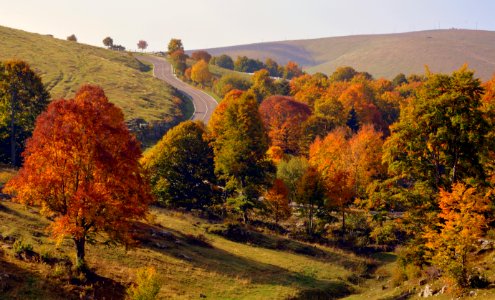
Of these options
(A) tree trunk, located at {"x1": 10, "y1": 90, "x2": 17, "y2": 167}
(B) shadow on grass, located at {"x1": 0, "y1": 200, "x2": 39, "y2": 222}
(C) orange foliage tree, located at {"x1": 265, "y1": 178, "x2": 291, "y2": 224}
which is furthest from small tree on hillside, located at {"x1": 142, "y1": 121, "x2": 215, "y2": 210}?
(B) shadow on grass, located at {"x1": 0, "y1": 200, "x2": 39, "y2": 222}

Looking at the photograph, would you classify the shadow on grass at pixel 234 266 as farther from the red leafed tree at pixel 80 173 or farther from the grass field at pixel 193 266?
the red leafed tree at pixel 80 173

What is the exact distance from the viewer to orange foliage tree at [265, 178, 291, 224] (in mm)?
58188

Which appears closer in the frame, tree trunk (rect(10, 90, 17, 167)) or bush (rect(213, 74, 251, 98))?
tree trunk (rect(10, 90, 17, 167))

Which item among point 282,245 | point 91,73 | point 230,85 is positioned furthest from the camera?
point 230,85

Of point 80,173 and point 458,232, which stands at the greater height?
point 80,173

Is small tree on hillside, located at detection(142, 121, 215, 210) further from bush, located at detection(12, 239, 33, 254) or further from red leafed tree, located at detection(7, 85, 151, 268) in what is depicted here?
red leafed tree, located at detection(7, 85, 151, 268)

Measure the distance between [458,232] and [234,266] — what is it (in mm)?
20345

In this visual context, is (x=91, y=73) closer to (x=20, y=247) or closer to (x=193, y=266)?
(x=193, y=266)

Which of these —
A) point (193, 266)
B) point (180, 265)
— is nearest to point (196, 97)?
point (193, 266)

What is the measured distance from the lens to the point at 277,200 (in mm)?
58156

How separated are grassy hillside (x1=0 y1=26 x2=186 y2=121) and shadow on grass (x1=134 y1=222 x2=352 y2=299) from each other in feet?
221

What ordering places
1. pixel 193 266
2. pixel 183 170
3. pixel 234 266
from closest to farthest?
pixel 193 266 < pixel 234 266 < pixel 183 170

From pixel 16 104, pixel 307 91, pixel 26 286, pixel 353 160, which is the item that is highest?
pixel 307 91

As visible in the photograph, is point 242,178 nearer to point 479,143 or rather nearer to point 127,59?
point 479,143
